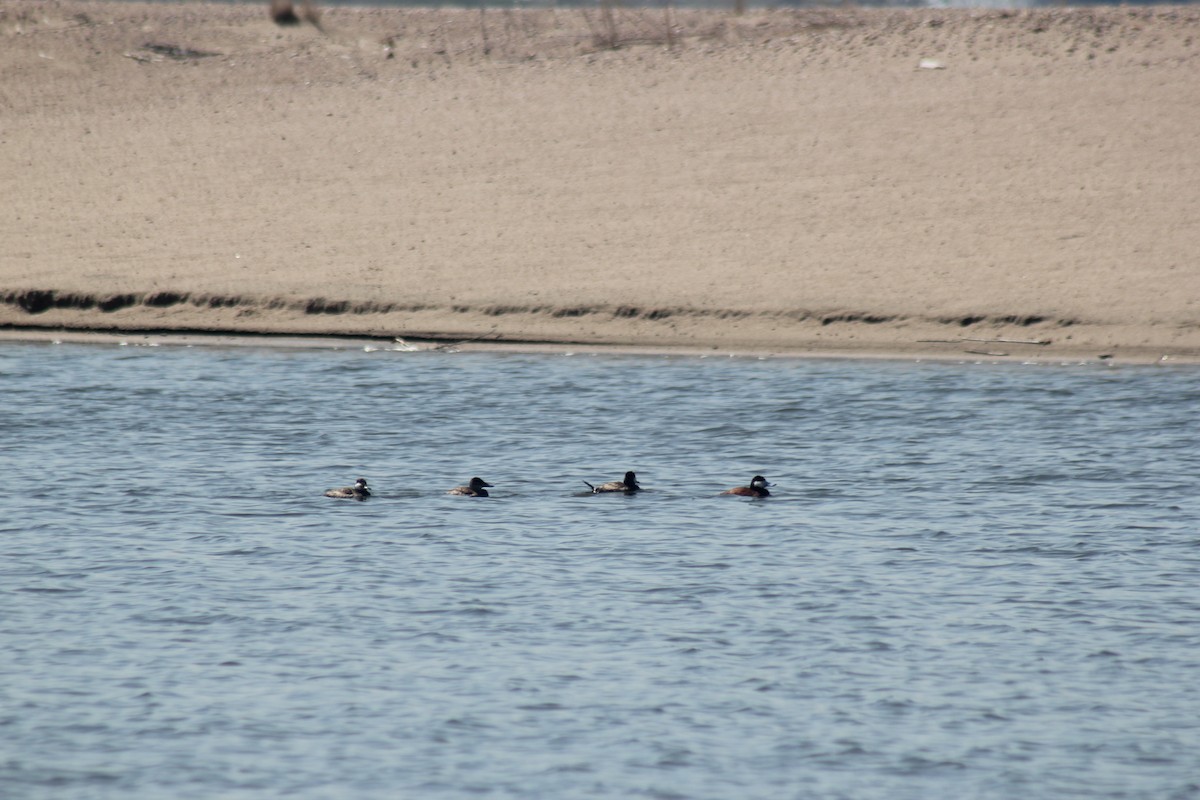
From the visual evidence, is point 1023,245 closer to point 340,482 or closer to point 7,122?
point 340,482

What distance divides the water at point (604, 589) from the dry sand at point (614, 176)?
2.54 m

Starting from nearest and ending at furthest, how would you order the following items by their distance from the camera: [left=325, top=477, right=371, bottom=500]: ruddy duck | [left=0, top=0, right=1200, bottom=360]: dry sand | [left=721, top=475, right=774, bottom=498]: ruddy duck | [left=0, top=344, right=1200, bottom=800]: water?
[left=0, top=344, right=1200, bottom=800]: water
[left=325, top=477, right=371, bottom=500]: ruddy duck
[left=721, top=475, right=774, bottom=498]: ruddy duck
[left=0, top=0, right=1200, bottom=360]: dry sand

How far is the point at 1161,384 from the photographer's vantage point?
1922cm

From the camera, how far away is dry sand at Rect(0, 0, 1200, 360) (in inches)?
879

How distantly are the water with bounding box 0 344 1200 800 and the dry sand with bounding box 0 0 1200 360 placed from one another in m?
2.54

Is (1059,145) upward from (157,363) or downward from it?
upward

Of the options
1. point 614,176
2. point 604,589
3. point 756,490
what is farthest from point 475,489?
point 614,176

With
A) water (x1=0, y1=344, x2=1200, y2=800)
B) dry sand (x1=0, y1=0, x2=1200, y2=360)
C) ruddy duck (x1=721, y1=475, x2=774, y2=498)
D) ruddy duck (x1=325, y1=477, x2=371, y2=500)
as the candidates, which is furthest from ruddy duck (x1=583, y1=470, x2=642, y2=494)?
dry sand (x1=0, y1=0, x2=1200, y2=360)

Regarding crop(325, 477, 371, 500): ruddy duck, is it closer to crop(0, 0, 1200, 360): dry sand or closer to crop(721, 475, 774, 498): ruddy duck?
crop(721, 475, 774, 498): ruddy duck

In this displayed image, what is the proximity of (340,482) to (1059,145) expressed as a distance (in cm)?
1459

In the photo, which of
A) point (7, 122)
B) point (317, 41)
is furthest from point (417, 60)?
point (7, 122)

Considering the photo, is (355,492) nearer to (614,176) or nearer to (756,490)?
(756,490)

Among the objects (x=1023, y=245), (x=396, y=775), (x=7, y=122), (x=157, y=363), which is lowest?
(x=396, y=775)

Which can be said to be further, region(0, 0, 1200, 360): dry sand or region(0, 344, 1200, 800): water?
region(0, 0, 1200, 360): dry sand
